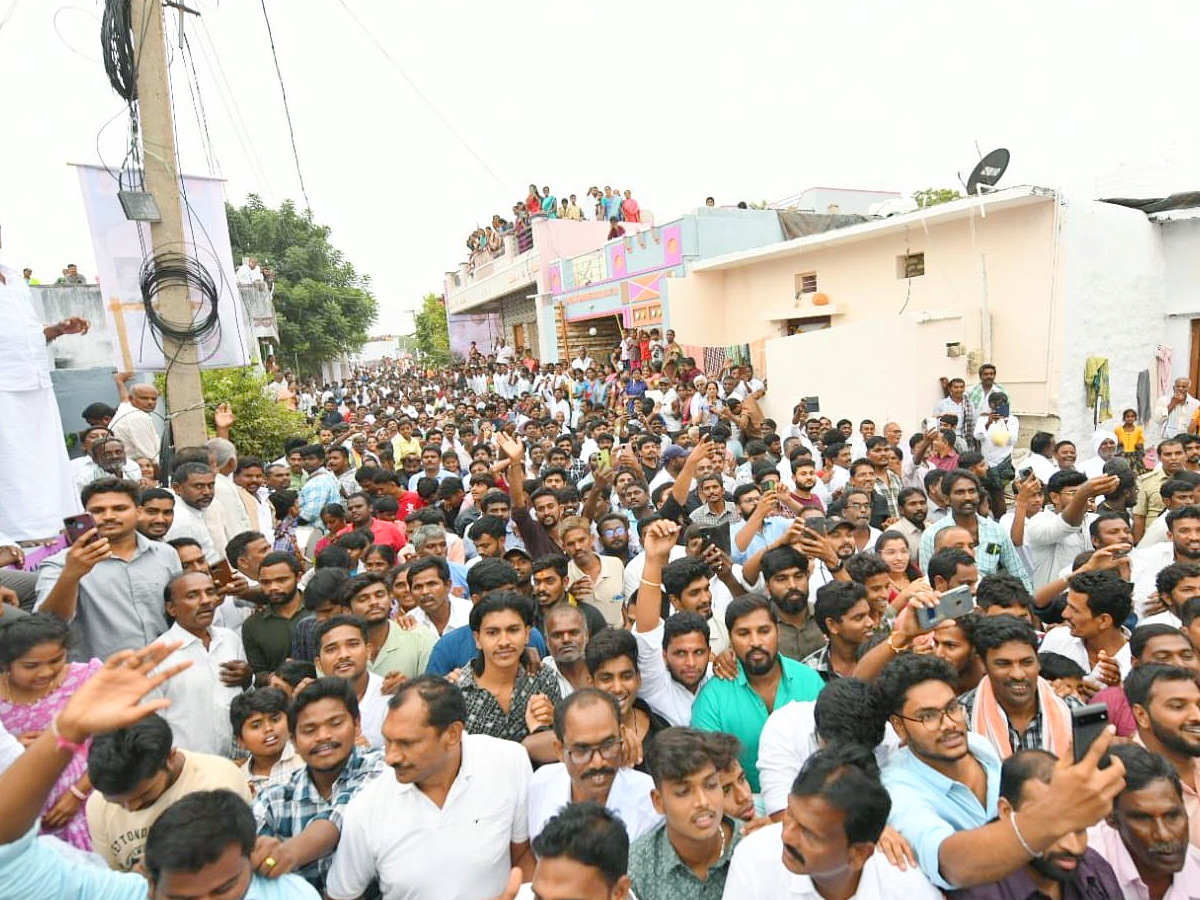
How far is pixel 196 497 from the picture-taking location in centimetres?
496

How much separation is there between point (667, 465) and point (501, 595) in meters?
4.21

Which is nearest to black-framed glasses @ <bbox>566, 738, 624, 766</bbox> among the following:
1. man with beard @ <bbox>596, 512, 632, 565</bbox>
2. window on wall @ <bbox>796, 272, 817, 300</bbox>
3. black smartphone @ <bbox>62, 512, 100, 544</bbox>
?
black smartphone @ <bbox>62, 512, 100, 544</bbox>

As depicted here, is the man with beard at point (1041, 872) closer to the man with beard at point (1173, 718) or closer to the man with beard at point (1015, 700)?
the man with beard at point (1173, 718)

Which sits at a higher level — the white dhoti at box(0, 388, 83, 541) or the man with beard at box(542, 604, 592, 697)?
the white dhoti at box(0, 388, 83, 541)

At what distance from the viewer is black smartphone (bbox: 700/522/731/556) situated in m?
4.38

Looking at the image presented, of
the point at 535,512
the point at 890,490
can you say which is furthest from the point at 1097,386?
the point at 535,512

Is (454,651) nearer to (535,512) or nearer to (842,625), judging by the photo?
(842,625)

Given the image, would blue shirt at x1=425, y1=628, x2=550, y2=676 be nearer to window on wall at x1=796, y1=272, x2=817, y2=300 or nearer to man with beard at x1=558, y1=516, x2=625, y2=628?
man with beard at x1=558, y1=516, x2=625, y2=628

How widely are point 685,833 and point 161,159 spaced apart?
5.81m

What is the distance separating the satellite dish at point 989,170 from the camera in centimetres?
1095

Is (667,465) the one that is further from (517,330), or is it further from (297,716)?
(517,330)

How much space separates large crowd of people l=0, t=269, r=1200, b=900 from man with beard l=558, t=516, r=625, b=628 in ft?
0.07

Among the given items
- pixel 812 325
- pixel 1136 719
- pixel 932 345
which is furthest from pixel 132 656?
pixel 812 325

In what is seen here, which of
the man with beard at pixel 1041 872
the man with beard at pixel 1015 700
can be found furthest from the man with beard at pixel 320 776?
the man with beard at pixel 1015 700
